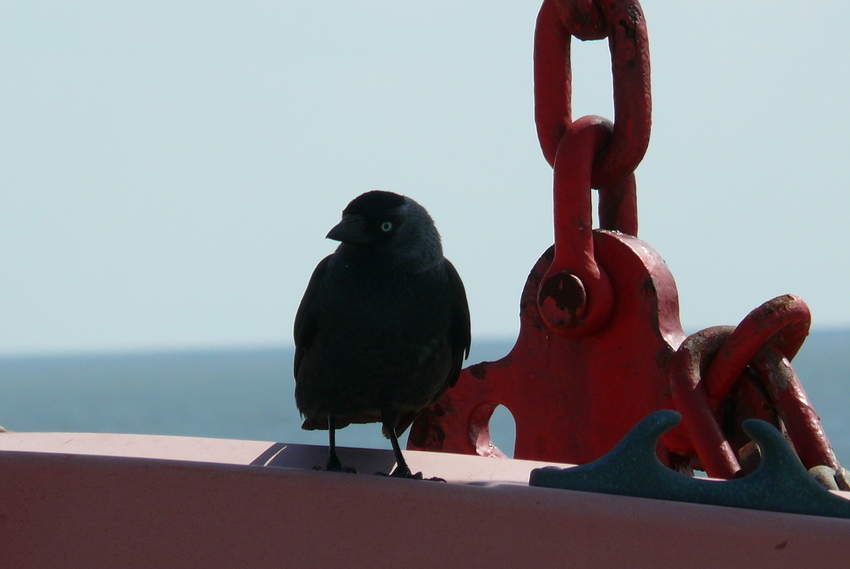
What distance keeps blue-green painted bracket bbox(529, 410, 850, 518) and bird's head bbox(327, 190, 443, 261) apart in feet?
4.16

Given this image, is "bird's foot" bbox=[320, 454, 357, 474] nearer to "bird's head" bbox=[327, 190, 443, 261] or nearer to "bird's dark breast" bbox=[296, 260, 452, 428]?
"bird's dark breast" bbox=[296, 260, 452, 428]

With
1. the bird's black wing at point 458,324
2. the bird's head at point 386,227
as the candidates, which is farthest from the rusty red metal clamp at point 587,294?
the bird's head at point 386,227

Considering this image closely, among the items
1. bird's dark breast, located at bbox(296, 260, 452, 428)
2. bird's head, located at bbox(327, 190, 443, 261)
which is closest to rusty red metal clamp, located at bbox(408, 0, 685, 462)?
bird's dark breast, located at bbox(296, 260, 452, 428)

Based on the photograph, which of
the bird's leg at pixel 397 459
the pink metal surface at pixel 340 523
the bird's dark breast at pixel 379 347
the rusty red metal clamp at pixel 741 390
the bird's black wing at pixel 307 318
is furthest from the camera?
the bird's black wing at pixel 307 318

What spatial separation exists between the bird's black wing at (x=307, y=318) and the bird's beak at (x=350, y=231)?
0.18 meters

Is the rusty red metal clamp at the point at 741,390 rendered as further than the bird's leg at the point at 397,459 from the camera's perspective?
No

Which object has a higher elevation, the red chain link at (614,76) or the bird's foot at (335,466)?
the red chain link at (614,76)

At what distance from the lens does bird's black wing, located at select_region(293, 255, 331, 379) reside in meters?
3.14

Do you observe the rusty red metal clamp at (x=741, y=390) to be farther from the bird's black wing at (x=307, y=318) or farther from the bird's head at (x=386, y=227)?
the bird's black wing at (x=307, y=318)

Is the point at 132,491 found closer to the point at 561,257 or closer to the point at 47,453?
the point at 47,453

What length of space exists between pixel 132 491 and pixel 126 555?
12cm

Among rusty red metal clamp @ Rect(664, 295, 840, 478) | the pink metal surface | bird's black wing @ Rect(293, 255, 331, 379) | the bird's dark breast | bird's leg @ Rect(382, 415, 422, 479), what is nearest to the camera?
the pink metal surface

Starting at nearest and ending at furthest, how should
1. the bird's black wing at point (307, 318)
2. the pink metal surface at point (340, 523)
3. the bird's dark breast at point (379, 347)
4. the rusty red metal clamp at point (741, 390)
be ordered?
the pink metal surface at point (340, 523), the rusty red metal clamp at point (741, 390), the bird's dark breast at point (379, 347), the bird's black wing at point (307, 318)

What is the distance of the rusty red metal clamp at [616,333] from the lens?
8.04 feet
